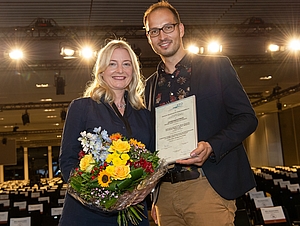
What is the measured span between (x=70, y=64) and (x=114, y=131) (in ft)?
25.9

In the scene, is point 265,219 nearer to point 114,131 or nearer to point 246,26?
point 114,131

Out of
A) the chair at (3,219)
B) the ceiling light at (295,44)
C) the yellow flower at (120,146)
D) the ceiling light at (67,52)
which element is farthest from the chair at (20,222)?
the ceiling light at (295,44)

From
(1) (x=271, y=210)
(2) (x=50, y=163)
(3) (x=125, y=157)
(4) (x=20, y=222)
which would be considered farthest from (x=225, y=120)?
(2) (x=50, y=163)

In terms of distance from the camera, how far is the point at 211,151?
7.09ft

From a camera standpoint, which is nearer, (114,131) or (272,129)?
(114,131)

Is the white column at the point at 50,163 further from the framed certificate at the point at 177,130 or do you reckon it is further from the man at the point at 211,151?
the framed certificate at the point at 177,130

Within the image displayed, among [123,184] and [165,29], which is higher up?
[165,29]

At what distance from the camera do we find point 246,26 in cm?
820

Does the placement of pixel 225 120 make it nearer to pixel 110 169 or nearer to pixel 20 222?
pixel 110 169

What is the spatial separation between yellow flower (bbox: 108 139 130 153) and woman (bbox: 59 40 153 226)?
1.30ft

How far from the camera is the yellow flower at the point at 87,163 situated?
1884 mm

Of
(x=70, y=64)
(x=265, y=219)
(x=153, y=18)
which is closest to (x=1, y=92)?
(x=70, y=64)

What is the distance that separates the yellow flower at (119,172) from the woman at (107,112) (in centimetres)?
44

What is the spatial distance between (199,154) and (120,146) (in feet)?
1.39
